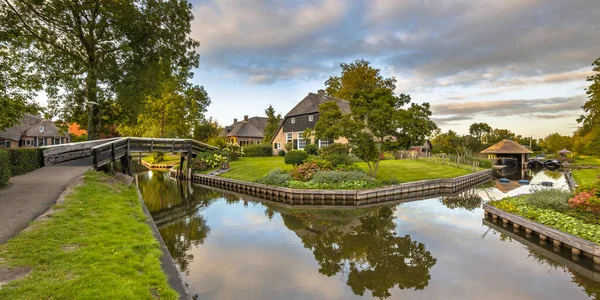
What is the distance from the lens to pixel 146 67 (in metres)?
18.8

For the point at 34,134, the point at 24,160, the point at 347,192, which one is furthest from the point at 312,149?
the point at 34,134

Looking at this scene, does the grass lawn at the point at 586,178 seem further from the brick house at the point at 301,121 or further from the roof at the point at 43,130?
the roof at the point at 43,130

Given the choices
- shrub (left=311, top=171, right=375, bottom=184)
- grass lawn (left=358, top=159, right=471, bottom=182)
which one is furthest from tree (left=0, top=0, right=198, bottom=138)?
grass lawn (left=358, top=159, right=471, bottom=182)

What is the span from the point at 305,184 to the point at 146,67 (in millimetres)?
13105

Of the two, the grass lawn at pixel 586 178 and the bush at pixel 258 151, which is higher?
the bush at pixel 258 151

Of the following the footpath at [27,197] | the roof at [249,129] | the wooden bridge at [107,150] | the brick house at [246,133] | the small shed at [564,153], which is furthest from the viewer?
the roof at [249,129]

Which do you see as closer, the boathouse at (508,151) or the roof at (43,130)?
the boathouse at (508,151)

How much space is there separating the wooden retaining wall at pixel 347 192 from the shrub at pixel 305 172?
6.74ft

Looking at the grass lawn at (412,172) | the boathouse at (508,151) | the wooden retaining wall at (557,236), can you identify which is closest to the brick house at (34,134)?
the grass lawn at (412,172)

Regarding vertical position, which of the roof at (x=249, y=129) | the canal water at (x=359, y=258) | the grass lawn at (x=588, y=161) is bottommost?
the canal water at (x=359, y=258)

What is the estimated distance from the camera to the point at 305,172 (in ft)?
65.4

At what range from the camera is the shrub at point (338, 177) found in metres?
18.4

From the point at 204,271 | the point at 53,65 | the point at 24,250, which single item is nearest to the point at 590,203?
the point at 204,271

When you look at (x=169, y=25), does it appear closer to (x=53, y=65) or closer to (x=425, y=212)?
(x=53, y=65)
